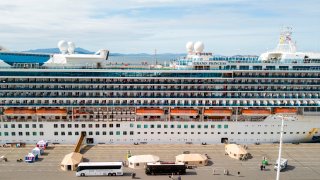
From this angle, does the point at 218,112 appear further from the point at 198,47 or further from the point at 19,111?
the point at 19,111

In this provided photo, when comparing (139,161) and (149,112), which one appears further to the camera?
(149,112)

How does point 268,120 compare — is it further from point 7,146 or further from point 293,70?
point 7,146

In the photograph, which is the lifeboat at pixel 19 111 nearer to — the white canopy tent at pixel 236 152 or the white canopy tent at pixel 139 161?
the white canopy tent at pixel 139 161

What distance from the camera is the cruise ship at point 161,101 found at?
47.0m

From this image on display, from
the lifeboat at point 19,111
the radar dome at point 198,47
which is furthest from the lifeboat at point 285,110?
the lifeboat at point 19,111

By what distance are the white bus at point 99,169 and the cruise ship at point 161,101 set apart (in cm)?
1032

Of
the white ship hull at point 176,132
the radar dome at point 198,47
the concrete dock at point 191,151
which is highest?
the radar dome at point 198,47

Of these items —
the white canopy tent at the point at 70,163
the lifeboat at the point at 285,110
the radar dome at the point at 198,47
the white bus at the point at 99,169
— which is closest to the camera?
the white bus at the point at 99,169

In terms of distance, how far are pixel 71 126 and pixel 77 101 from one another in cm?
349

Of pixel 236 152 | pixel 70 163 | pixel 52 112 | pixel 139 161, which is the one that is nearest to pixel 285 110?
pixel 236 152

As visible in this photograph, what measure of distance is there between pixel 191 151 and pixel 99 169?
509 inches

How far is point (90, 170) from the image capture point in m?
36.4

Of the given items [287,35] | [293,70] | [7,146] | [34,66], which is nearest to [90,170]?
[7,146]

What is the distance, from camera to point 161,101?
48.0 meters
